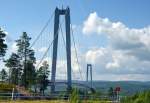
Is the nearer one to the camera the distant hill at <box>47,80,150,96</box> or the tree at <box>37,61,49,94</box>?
the distant hill at <box>47,80,150,96</box>

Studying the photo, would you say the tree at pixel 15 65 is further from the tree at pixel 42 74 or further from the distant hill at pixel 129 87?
the distant hill at pixel 129 87


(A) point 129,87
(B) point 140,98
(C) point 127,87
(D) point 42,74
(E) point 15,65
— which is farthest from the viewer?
(D) point 42,74

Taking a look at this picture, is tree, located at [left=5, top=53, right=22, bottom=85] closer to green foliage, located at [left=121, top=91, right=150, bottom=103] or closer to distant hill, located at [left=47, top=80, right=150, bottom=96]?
distant hill, located at [left=47, top=80, right=150, bottom=96]

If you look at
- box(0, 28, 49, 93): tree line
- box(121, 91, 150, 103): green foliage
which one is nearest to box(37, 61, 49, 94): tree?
box(0, 28, 49, 93): tree line

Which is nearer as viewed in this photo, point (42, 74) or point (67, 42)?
point (67, 42)

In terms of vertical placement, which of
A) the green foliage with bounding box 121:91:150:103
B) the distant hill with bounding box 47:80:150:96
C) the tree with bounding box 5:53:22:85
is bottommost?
the green foliage with bounding box 121:91:150:103

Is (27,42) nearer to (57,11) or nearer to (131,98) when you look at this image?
(57,11)

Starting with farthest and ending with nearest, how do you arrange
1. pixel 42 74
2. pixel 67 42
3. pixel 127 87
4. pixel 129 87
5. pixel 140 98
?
pixel 42 74, pixel 127 87, pixel 129 87, pixel 67 42, pixel 140 98

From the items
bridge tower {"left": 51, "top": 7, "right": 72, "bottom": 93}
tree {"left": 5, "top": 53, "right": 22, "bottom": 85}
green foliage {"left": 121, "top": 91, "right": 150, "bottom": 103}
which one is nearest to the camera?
green foliage {"left": 121, "top": 91, "right": 150, "bottom": 103}

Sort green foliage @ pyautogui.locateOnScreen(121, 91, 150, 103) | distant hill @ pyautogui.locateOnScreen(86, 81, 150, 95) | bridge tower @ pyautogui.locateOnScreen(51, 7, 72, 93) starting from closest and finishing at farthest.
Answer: green foliage @ pyautogui.locateOnScreen(121, 91, 150, 103) < distant hill @ pyautogui.locateOnScreen(86, 81, 150, 95) < bridge tower @ pyautogui.locateOnScreen(51, 7, 72, 93)

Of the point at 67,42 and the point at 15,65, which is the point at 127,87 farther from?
the point at 15,65

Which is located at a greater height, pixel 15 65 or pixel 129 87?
pixel 15 65

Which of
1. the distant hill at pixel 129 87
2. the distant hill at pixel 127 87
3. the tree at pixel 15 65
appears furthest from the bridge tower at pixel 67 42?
the tree at pixel 15 65

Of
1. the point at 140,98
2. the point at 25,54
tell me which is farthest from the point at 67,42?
the point at 140,98
